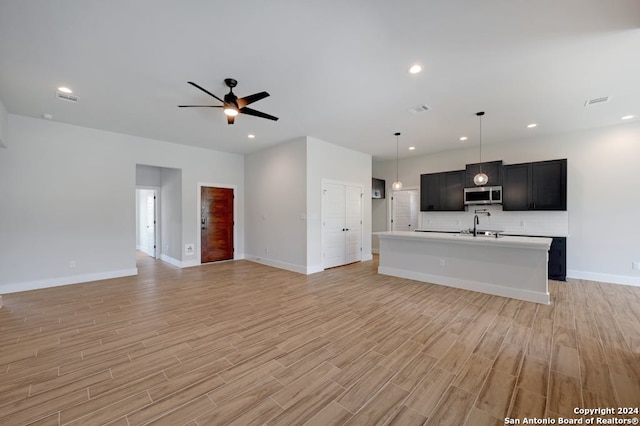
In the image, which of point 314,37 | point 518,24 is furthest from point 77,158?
point 518,24

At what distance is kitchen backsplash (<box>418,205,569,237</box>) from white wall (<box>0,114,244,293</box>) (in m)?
7.08

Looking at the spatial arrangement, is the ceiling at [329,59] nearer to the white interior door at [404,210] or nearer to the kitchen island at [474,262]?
the kitchen island at [474,262]

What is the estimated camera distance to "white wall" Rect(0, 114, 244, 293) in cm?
447

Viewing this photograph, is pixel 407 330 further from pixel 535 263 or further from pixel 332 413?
pixel 535 263

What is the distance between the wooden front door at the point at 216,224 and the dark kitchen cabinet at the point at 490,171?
247 inches

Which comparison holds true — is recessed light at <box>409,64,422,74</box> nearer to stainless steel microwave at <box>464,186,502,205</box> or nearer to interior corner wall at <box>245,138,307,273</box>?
interior corner wall at <box>245,138,307,273</box>

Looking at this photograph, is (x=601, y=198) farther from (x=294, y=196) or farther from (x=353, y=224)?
(x=294, y=196)

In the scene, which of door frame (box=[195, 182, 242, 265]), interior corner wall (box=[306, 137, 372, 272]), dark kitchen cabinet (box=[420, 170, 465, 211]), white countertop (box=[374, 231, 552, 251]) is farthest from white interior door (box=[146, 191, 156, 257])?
dark kitchen cabinet (box=[420, 170, 465, 211])

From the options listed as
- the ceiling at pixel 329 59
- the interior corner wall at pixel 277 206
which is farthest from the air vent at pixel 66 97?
the interior corner wall at pixel 277 206

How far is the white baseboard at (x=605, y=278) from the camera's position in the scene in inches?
188

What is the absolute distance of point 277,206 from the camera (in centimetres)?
641

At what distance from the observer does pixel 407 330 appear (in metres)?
2.93

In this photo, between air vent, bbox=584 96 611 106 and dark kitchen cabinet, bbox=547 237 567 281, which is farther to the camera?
dark kitchen cabinet, bbox=547 237 567 281

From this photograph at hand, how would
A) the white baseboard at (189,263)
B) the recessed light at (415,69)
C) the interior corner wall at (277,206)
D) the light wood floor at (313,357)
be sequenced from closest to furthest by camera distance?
1. the light wood floor at (313,357)
2. the recessed light at (415,69)
3. the interior corner wall at (277,206)
4. the white baseboard at (189,263)
